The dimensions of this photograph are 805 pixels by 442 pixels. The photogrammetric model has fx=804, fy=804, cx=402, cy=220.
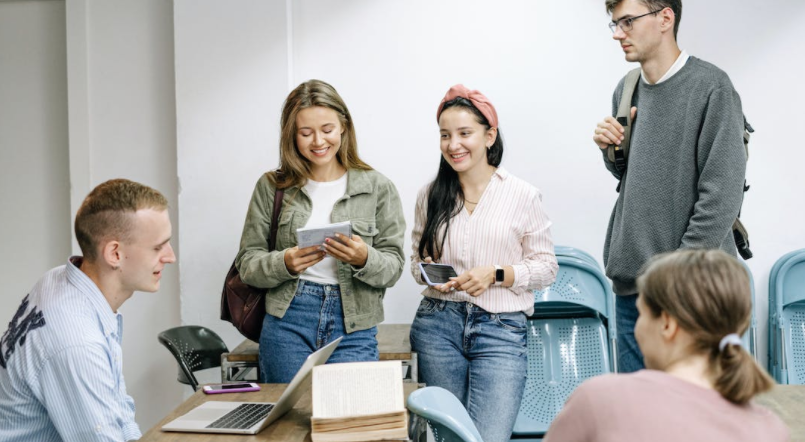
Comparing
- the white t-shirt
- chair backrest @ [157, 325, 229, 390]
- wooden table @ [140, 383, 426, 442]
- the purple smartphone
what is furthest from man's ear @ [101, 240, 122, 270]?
chair backrest @ [157, 325, 229, 390]

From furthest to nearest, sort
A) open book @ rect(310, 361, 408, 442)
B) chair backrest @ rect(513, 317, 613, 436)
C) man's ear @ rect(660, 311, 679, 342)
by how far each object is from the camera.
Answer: chair backrest @ rect(513, 317, 613, 436)
open book @ rect(310, 361, 408, 442)
man's ear @ rect(660, 311, 679, 342)

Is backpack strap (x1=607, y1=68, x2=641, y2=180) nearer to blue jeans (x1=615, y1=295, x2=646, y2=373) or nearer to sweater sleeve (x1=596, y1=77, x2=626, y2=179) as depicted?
sweater sleeve (x1=596, y1=77, x2=626, y2=179)

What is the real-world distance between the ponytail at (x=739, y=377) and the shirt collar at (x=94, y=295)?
1604 mm

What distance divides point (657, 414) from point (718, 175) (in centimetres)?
165

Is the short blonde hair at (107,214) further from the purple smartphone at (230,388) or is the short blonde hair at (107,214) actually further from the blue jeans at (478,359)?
the blue jeans at (478,359)

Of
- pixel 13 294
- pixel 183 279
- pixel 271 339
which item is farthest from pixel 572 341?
pixel 13 294

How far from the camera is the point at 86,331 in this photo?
2133 millimetres

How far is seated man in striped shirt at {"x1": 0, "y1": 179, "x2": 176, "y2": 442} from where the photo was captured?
207 cm

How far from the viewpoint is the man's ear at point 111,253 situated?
91.1 inches

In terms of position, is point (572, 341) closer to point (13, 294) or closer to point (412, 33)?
point (412, 33)

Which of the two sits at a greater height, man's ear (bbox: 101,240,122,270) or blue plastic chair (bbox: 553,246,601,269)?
man's ear (bbox: 101,240,122,270)

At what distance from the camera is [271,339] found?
128 inches

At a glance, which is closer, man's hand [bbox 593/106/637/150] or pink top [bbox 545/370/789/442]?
pink top [bbox 545/370/789/442]

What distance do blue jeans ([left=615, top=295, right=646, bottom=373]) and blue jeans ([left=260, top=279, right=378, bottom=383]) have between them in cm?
103
